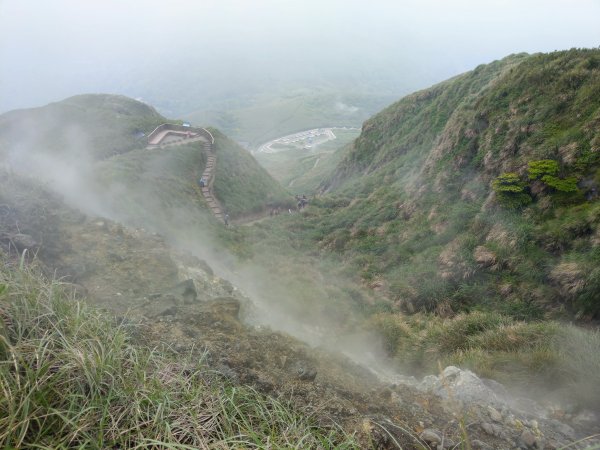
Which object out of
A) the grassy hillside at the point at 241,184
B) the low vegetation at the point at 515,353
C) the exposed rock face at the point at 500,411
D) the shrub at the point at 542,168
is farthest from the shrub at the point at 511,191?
the grassy hillside at the point at 241,184

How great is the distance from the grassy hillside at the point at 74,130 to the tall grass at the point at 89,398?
38.4 metres

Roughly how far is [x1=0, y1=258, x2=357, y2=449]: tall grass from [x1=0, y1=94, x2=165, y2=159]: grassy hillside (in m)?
38.4

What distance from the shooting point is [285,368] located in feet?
18.0

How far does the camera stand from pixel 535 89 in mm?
17703

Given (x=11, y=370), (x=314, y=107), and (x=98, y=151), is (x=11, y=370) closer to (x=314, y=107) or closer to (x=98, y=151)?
(x=98, y=151)

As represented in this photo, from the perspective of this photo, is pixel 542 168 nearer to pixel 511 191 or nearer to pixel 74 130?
pixel 511 191

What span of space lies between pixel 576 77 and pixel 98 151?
3991cm

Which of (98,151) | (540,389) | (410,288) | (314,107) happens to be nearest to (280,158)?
(98,151)

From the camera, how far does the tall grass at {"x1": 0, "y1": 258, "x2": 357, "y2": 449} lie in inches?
89.1

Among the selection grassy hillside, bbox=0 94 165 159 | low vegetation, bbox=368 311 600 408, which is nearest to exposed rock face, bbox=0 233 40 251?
low vegetation, bbox=368 311 600 408

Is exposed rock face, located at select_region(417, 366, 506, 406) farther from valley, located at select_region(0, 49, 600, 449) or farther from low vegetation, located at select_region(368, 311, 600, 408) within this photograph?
low vegetation, located at select_region(368, 311, 600, 408)

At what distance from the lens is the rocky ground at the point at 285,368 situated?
13.8 feet

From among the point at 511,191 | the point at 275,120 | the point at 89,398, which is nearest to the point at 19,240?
the point at 89,398

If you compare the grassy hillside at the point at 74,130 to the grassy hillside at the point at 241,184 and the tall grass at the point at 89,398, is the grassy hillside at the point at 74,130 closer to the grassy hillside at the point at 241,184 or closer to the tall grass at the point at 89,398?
the grassy hillside at the point at 241,184
